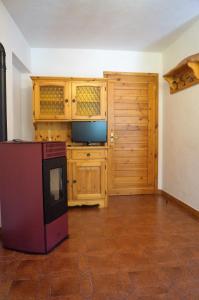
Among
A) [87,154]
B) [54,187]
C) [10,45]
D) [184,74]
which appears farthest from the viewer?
[87,154]

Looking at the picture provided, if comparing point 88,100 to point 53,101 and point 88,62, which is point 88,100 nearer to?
point 53,101

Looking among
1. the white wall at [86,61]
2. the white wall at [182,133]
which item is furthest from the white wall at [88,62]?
the white wall at [182,133]

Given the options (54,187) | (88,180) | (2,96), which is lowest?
(88,180)

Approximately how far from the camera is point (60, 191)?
2.53 m

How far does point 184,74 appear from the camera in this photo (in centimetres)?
346

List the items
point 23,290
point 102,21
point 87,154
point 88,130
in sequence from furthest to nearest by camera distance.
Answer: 1. point 88,130
2. point 87,154
3. point 102,21
4. point 23,290

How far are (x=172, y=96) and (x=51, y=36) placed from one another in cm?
211

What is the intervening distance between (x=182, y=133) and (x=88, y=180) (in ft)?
5.18

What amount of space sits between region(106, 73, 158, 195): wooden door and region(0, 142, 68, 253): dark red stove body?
2.17 meters

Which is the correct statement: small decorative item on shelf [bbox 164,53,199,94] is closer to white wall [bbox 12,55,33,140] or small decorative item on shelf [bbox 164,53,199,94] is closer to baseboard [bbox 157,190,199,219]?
baseboard [bbox 157,190,199,219]

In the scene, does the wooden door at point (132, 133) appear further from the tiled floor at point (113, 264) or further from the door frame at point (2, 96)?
the door frame at point (2, 96)

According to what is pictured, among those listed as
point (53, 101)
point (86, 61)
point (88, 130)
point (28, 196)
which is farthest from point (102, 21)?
point (28, 196)

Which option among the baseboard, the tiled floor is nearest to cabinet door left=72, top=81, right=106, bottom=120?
the tiled floor

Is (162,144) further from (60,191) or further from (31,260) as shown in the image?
(31,260)
